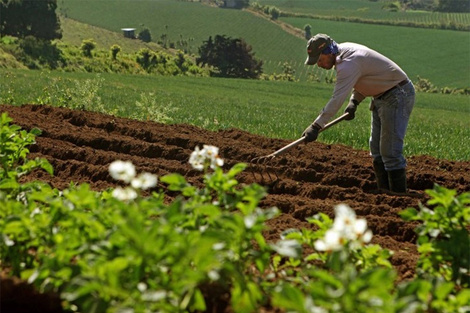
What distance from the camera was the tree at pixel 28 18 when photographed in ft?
188

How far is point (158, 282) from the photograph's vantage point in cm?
294

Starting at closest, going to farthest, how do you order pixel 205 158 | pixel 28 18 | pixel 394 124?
pixel 205 158, pixel 394 124, pixel 28 18

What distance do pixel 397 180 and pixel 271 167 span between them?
1.61m

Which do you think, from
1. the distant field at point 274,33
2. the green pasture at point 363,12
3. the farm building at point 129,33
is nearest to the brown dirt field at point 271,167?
the distant field at point 274,33

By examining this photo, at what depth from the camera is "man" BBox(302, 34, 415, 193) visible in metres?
7.34

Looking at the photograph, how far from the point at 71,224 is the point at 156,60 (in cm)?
5347

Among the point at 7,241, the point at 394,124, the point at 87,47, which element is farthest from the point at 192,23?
the point at 7,241

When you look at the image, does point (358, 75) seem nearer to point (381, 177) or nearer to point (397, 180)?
point (397, 180)

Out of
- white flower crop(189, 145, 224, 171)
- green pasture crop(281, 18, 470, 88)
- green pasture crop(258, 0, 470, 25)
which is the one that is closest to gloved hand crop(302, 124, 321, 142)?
white flower crop(189, 145, 224, 171)

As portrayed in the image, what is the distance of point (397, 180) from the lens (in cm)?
804

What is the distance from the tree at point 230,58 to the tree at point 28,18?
13160 millimetres

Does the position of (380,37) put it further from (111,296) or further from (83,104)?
(111,296)

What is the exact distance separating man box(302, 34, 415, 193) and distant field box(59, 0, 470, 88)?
5929cm

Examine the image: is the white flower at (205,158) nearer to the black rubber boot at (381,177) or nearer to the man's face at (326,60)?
the man's face at (326,60)
